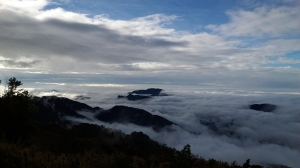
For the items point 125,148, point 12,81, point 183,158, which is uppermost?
point 12,81

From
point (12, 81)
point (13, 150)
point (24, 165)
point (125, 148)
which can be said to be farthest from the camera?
point (12, 81)

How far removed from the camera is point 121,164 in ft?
40.1

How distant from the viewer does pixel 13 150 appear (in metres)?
13.9

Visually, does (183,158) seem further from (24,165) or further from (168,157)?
(24,165)

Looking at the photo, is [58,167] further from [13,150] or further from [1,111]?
[1,111]

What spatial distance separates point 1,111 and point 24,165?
44.6 ft

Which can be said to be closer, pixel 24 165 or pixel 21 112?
pixel 24 165

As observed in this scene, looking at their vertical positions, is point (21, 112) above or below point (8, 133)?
above

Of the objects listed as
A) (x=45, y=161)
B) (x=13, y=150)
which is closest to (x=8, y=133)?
(x=13, y=150)

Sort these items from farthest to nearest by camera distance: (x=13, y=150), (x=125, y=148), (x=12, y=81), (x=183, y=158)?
(x=12, y=81) < (x=125, y=148) < (x=13, y=150) < (x=183, y=158)

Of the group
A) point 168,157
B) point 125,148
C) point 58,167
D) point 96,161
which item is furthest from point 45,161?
point 125,148

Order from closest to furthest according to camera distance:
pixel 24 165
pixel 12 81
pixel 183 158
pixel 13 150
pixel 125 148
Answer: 1. pixel 24 165
2. pixel 183 158
3. pixel 13 150
4. pixel 125 148
5. pixel 12 81

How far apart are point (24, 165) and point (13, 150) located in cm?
282

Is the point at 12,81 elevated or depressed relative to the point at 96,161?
elevated
